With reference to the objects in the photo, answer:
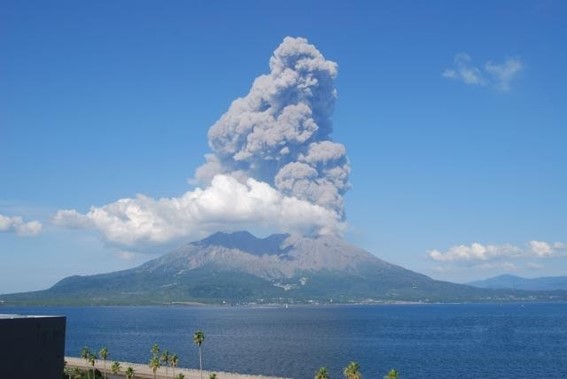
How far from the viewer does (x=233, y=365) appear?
488 feet

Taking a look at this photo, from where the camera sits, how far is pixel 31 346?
49.9m

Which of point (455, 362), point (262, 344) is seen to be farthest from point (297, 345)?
point (455, 362)

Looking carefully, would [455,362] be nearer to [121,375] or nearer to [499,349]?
[499,349]

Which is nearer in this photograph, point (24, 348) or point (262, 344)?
point (24, 348)

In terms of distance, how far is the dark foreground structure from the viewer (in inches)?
1896

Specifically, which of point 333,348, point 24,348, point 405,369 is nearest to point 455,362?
point 405,369

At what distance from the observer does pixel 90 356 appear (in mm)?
115562

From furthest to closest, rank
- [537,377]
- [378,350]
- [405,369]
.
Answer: [378,350], [405,369], [537,377]

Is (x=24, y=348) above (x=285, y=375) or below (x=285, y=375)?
above

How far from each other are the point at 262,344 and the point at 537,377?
289 feet

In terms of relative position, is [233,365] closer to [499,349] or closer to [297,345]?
[297,345]

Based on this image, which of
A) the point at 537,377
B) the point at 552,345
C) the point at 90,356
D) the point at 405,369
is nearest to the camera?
the point at 90,356

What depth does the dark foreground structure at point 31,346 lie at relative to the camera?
48156mm

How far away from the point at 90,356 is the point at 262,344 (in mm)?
86272
